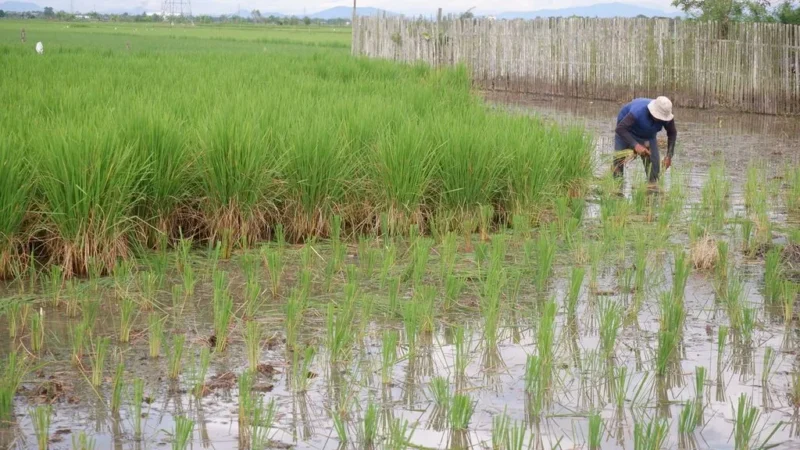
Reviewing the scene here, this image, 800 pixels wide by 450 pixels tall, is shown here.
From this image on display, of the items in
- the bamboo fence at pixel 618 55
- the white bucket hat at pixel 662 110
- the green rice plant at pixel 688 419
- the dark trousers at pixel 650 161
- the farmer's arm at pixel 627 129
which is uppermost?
the bamboo fence at pixel 618 55

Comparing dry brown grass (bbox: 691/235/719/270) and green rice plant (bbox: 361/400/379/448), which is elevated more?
dry brown grass (bbox: 691/235/719/270)

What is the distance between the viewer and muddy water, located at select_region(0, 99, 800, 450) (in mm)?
3562

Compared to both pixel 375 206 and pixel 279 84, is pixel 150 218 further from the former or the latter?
pixel 279 84

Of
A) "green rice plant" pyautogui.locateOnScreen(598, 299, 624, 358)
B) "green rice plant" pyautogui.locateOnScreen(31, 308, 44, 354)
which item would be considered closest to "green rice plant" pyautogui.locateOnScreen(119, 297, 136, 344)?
"green rice plant" pyautogui.locateOnScreen(31, 308, 44, 354)

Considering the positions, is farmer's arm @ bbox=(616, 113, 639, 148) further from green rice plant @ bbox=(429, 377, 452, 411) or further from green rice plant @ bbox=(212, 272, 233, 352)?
green rice plant @ bbox=(429, 377, 452, 411)

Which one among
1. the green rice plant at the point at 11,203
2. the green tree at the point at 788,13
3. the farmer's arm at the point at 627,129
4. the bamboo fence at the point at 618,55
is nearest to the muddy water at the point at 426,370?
the green rice plant at the point at 11,203

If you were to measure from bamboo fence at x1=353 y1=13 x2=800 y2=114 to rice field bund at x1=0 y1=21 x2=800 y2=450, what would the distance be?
235 inches

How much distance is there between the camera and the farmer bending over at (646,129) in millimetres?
8344

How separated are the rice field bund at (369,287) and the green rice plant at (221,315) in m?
0.02

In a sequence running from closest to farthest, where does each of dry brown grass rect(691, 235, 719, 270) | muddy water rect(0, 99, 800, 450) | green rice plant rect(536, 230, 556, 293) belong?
muddy water rect(0, 99, 800, 450), green rice plant rect(536, 230, 556, 293), dry brown grass rect(691, 235, 719, 270)

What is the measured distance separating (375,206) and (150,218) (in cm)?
152

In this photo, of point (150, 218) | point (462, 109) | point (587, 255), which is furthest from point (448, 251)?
point (462, 109)

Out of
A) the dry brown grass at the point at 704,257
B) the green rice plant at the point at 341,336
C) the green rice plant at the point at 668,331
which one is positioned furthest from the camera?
the dry brown grass at the point at 704,257

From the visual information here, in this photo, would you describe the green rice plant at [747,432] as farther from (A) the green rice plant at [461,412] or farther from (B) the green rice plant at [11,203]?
(B) the green rice plant at [11,203]
